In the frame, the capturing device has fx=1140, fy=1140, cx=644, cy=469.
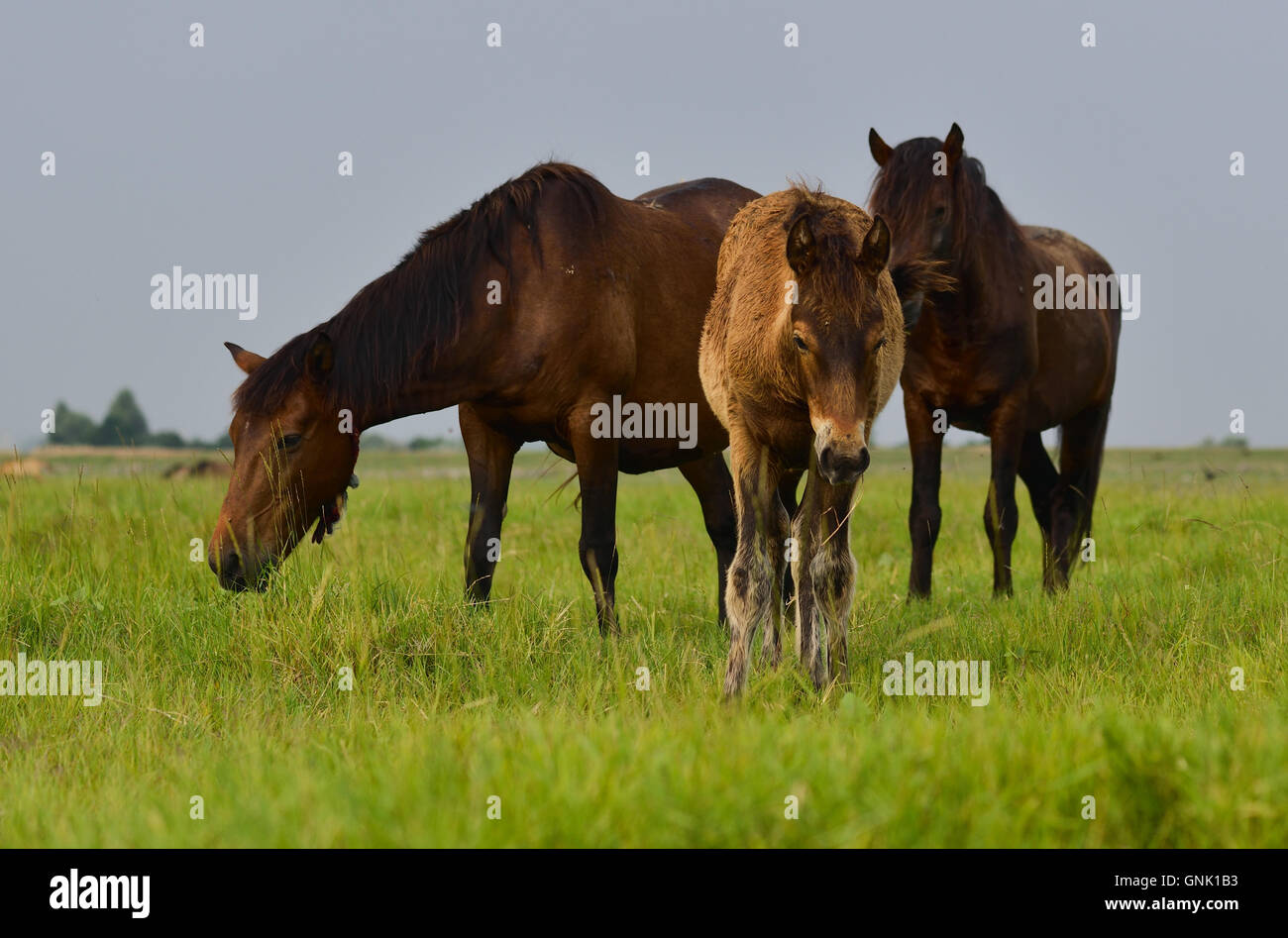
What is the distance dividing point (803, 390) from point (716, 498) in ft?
10.1

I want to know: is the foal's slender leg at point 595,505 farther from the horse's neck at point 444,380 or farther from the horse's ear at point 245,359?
the horse's ear at point 245,359

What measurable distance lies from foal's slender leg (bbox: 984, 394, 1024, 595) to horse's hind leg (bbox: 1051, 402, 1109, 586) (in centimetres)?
135

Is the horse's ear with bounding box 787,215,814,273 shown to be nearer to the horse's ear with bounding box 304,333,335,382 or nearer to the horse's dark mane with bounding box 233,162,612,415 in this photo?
the horse's dark mane with bounding box 233,162,612,415

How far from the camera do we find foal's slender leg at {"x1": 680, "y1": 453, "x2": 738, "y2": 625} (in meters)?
7.66

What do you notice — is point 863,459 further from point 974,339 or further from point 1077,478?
point 1077,478

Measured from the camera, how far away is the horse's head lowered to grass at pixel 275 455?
6.27 m

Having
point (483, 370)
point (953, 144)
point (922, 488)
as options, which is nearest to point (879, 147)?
point (953, 144)

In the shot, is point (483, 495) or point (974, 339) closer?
point (483, 495)

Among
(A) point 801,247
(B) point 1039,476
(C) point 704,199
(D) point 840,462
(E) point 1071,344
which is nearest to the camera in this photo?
(D) point 840,462

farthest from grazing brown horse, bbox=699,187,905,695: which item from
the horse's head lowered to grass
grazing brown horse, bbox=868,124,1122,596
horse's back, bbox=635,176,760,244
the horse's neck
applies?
horse's back, bbox=635,176,760,244

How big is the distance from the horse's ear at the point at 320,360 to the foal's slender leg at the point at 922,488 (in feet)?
13.2

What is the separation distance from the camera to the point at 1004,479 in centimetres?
802

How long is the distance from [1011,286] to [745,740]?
5.54m

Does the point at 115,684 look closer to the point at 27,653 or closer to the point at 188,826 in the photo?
the point at 27,653
